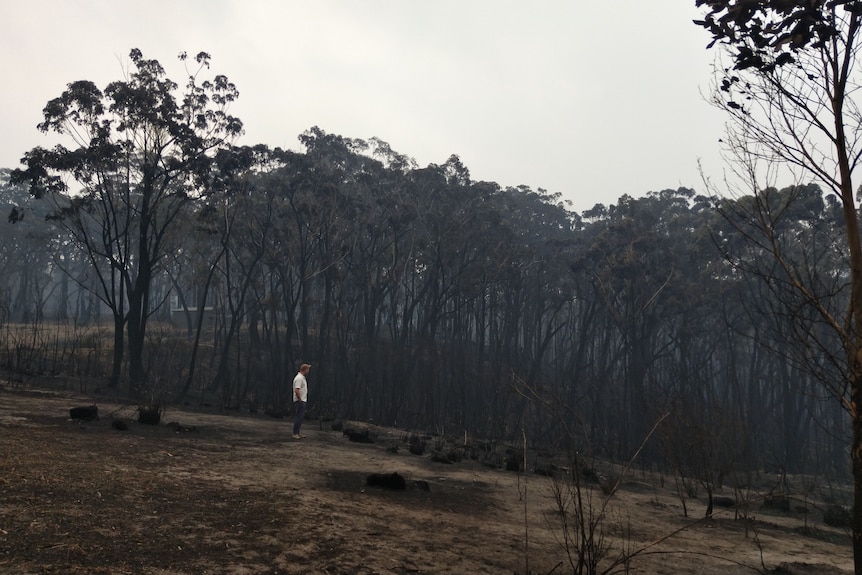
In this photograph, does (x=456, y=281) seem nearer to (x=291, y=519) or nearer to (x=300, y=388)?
(x=300, y=388)

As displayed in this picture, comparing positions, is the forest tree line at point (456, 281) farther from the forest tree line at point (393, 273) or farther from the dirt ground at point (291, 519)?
the dirt ground at point (291, 519)

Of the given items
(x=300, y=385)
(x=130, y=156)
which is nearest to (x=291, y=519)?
(x=300, y=385)

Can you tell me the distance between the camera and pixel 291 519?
6594 mm

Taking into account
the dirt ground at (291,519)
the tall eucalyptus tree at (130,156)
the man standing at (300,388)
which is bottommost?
the dirt ground at (291,519)

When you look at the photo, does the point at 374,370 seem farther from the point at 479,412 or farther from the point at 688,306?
the point at 688,306

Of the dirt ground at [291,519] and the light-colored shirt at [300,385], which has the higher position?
the light-colored shirt at [300,385]

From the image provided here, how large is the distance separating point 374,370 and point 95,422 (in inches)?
841

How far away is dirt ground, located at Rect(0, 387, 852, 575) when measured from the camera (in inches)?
201

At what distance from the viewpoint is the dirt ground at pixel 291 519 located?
5.11 metres

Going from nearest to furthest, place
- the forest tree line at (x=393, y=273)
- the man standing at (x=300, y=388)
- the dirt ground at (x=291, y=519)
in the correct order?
1. the dirt ground at (x=291, y=519)
2. the man standing at (x=300, y=388)
3. the forest tree line at (x=393, y=273)

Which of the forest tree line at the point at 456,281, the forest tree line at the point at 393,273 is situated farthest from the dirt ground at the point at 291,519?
the forest tree line at the point at 456,281

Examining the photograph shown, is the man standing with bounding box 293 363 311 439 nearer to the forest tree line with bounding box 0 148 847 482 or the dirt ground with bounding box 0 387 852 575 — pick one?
the dirt ground with bounding box 0 387 852 575

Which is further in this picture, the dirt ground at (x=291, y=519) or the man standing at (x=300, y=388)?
the man standing at (x=300, y=388)

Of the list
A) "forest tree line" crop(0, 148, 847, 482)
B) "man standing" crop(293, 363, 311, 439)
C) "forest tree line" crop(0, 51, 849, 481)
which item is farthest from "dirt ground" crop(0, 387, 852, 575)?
"forest tree line" crop(0, 148, 847, 482)
